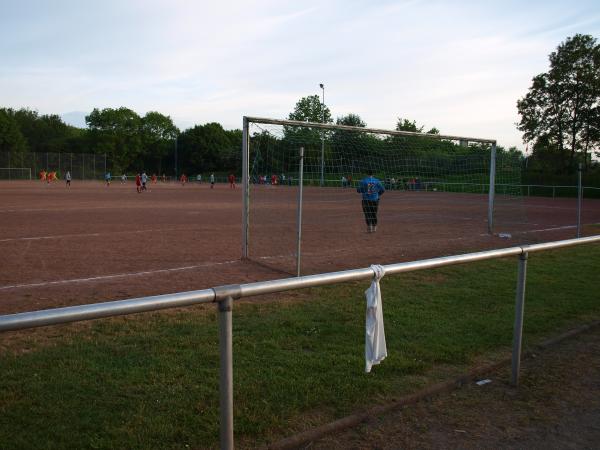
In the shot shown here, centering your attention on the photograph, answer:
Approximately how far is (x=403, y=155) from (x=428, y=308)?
880 centimetres

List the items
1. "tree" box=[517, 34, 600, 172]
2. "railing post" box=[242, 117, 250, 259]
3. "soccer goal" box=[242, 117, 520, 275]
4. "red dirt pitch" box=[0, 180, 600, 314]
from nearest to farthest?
"red dirt pitch" box=[0, 180, 600, 314]
"railing post" box=[242, 117, 250, 259]
"soccer goal" box=[242, 117, 520, 275]
"tree" box=[517, 34, 600, 172]

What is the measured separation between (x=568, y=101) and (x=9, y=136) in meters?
76.2

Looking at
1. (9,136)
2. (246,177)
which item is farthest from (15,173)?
(246,177)

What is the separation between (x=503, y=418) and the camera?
11.9ft

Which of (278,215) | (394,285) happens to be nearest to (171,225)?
(278,215)

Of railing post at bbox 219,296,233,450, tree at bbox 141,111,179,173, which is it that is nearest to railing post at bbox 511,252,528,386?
railing post at bbox 219,296,233,450

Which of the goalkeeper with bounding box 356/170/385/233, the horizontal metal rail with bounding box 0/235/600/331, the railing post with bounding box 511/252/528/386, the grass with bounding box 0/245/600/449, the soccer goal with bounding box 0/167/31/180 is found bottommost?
the grass with bounding box 0/245/600/449

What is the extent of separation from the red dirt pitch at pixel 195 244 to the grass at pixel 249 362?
6.60 ft

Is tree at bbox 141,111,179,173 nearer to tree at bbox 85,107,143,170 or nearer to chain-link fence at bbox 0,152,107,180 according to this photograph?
tree at bbox 85,107,143,170

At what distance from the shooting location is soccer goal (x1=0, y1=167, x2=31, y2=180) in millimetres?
61000

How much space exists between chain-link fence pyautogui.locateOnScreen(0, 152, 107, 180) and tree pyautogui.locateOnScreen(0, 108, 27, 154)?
1952cm

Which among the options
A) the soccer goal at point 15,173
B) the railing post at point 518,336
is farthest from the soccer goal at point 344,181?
the soccer goal at point 15,173

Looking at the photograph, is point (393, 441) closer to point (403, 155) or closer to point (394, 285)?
point (394, 285)

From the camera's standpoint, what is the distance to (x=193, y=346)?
4.87 metres
